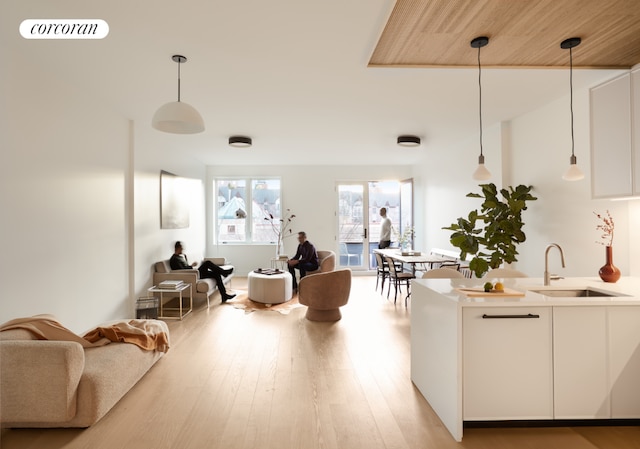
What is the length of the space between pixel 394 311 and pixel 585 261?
272 centimetres

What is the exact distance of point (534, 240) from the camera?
5203 millimetres

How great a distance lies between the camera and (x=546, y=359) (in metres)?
2.60

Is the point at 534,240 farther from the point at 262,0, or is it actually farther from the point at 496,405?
the point at 262,0

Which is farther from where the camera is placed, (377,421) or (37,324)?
(37,324)

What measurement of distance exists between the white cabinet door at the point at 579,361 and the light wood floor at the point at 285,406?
187 millimetres

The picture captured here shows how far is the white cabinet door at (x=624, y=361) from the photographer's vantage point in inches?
103

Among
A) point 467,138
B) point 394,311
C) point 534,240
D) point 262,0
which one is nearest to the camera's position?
point 262,0

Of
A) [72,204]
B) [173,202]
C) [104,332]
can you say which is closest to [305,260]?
[173,202]

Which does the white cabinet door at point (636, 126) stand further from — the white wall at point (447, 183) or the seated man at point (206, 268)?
the seated man at point (206, 268)

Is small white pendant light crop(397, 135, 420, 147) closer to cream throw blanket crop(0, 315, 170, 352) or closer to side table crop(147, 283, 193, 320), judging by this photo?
side table crop(147, 283, 193, 320)

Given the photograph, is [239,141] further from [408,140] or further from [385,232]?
[385,232]

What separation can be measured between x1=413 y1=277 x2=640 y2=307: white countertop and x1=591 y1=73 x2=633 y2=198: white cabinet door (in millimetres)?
802

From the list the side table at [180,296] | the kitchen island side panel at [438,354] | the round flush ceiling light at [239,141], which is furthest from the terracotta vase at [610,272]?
the round flush ceiling light at [239,141]

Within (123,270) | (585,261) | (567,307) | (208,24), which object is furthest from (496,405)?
(123,270)
